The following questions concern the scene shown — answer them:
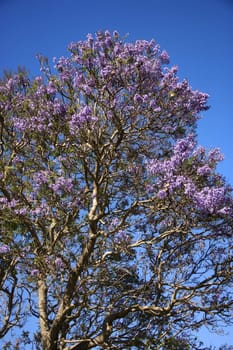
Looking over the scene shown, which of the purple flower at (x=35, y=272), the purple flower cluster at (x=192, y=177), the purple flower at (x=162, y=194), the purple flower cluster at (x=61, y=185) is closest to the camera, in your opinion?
the purple flower cluster at (x=192, y=177)

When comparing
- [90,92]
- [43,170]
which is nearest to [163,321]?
[43,170]

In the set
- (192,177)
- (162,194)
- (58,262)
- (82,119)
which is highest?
(82,119)

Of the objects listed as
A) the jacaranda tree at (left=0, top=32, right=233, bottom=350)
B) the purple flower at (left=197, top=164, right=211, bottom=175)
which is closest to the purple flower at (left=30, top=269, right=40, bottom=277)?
the jacaranda tree at (left=0, top=32, right=233, bottom=350)

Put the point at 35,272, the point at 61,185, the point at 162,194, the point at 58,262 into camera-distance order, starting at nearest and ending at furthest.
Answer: the point at 162,194, the point at 35,272, the point at 58,262, the point at 61,185

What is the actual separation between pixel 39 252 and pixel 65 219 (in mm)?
1023

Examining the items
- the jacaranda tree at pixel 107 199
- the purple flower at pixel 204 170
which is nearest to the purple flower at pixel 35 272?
the jacaranda tree at pixel 107 199

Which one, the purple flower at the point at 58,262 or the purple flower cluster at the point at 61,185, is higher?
the purple flower cluster at the point at 61,185

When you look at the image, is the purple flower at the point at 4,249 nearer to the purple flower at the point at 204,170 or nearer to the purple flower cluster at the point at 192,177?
the purple flower cluster at the point at 192,177

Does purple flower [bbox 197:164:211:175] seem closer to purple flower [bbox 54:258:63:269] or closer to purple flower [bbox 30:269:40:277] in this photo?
purple flower [bbox 54:258:63:269]

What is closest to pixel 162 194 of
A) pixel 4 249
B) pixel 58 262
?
pixel 58 262

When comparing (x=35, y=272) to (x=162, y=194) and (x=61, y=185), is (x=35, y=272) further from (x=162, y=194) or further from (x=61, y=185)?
(x=162, y=194)

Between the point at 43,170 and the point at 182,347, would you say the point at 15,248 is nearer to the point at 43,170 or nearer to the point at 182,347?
the point at 43,170

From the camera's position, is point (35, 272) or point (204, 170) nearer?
point (35, 272)

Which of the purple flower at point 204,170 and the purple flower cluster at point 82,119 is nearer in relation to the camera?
the purple flower at point 204,170
